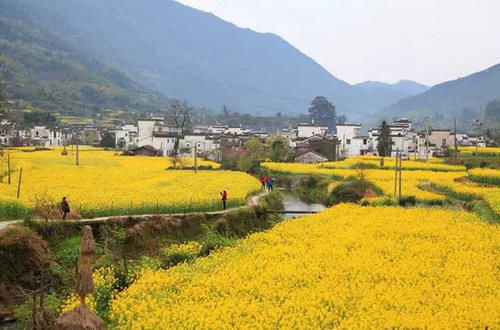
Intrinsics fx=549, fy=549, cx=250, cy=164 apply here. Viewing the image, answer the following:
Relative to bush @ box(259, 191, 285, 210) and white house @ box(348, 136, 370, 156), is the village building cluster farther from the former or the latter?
bush @ box(259, 191, 285, 210)

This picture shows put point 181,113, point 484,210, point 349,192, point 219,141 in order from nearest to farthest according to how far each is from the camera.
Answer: point 484,210
point 349,192
point 219,141
point 181,113

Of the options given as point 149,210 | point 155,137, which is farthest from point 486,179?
point 155,137

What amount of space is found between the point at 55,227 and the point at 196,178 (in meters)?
23.5

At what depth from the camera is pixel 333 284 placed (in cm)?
1769

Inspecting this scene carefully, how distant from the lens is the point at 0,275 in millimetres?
Result: 21094

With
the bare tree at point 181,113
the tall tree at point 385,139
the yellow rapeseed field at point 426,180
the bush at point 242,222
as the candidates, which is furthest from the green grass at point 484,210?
the bare tree at point 181,113

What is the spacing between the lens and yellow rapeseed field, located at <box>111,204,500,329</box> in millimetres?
14773

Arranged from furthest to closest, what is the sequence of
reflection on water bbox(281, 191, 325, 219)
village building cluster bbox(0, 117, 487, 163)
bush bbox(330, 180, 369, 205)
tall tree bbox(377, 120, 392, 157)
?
1. village building cluster bbox(0, 117, 487, 163)
2. tall tree bbox(377, 120, 392, 157)
3. bush bbox(330, 180, 369, 205)
4. reflection on water bbox(281, 191, 325, 219)

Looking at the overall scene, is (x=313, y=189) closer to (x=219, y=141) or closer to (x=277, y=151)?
(x=277, y=151)

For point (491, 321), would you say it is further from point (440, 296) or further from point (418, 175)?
point (418, 175)

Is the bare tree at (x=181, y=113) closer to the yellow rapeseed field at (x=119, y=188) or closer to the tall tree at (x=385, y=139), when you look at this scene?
the tall tree at (x=385, y=139)

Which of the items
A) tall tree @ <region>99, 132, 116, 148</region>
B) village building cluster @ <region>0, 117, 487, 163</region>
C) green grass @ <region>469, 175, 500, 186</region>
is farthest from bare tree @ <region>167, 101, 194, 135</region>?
green grass @ <region>469, 175, 500, 186</region>

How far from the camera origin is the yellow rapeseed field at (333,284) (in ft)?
48.5

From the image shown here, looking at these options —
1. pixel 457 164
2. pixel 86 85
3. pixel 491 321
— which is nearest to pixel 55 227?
pixel 491 321
